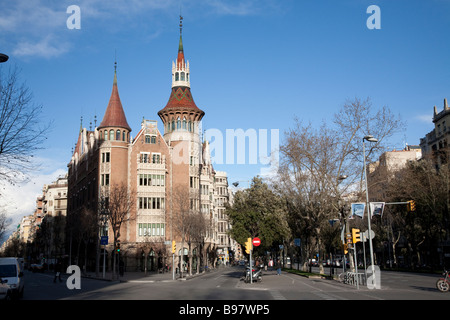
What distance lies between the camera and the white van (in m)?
22.6

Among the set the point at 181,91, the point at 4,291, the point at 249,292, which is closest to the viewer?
the point at 4,291

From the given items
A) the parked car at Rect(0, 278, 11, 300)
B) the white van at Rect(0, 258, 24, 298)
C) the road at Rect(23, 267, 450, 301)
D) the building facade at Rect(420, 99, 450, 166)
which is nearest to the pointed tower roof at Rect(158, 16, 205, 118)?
the building facade at Rect(420, 99, 450, 166)

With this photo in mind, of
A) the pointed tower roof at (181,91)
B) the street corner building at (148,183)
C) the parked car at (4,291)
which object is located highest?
the pointed tower roof at (181,91)

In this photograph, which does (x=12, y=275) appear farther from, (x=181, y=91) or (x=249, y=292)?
(x=181, y=91)

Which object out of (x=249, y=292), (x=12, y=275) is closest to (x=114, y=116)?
(x=12, y=275)

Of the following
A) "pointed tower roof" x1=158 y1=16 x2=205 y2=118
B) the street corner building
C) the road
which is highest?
"pointed tower roof" x1=158 y1=16 x2=205 y2=118

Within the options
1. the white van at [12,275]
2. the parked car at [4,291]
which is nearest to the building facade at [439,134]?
the white van at [12,275]

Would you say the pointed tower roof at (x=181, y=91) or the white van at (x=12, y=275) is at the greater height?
the pointed tower roof at (x=181, y=91)

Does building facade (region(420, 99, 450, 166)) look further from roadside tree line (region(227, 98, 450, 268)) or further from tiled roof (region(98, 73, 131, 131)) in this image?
tiled roof (region(98, 73, 131, 131))

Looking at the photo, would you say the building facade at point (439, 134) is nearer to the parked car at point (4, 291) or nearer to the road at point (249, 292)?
the road at point (249, 292)

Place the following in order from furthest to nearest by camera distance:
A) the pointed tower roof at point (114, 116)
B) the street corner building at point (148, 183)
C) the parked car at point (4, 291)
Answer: the pointed tower roof at point (114, 116)
the street corner building at point (148, 183)
the parked car at point (4, 291)

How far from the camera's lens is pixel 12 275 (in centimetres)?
2355

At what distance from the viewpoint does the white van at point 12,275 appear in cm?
2258
